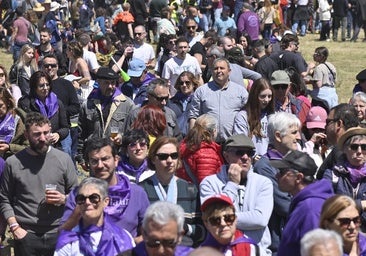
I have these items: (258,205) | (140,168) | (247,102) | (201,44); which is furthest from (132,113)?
(201,44)

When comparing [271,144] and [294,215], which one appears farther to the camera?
[271,144]

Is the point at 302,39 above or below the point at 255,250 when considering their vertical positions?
below

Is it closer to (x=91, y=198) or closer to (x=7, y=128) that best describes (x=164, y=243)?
(x=91, y=198)

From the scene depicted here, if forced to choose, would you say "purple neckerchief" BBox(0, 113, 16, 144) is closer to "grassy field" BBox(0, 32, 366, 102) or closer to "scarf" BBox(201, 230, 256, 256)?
"scarf" BBox(201, 230, 256, 256)

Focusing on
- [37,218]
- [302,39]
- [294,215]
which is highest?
[294,215]

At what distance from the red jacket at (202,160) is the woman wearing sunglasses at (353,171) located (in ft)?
4.18

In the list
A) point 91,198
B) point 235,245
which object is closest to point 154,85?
point 91,198

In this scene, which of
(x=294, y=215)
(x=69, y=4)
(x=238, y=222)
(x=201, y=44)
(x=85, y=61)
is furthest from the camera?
(x=69, y=4)

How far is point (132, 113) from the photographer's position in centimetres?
1006

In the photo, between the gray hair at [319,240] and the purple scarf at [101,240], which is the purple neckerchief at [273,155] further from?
the gray hair at [319,240]

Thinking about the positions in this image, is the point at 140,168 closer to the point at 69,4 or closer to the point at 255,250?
the point at 255,250

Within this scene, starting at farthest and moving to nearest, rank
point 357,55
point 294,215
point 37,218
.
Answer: point 357,55, point 37,218, point 294,215

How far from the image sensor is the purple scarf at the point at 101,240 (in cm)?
620

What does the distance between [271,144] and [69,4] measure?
72.1 ft
